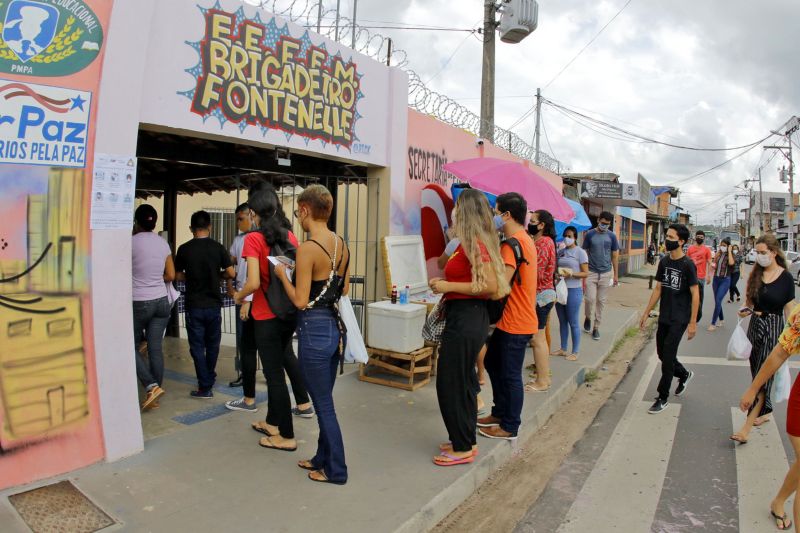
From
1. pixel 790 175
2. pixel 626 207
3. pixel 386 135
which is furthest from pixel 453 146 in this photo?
pixel 790 175

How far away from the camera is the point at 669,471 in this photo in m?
4.41

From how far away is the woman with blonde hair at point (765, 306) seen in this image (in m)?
4.97

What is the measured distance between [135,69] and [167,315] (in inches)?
87.5

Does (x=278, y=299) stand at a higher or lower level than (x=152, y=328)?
higher

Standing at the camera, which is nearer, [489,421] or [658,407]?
[489,421]

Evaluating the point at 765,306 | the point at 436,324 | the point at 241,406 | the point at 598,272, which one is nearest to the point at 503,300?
the point at 436,324

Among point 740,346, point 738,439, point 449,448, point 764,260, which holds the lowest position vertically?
point 738,439

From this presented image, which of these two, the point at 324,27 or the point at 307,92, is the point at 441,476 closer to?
the point at 307,92

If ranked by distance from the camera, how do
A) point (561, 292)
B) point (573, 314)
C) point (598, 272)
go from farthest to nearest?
point (598, 272), point (573, 314), point (561, 292)

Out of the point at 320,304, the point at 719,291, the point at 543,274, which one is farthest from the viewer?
the point at 719,291

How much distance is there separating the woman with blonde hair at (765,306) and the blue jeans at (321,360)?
12.0 feet

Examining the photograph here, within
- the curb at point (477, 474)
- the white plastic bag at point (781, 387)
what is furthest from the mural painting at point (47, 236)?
the white plastic bag at point (781, 387)

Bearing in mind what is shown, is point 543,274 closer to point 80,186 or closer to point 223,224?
point 80,186

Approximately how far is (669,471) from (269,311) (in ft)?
11.0
